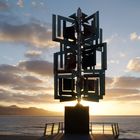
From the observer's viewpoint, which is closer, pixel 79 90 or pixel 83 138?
pixel 83 138

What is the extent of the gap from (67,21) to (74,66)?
144 inches

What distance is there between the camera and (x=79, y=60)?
1264 inches

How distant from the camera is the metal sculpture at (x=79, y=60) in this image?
104 ft

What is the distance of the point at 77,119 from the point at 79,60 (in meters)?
4.67

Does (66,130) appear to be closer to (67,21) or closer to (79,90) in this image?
(79,90)

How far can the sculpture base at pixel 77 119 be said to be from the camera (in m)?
30.5

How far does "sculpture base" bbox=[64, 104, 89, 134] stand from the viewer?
100ft

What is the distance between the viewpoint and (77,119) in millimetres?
30625

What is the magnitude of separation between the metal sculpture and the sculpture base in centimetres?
120

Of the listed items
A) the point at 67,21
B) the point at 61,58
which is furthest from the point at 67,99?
the point at 67,21

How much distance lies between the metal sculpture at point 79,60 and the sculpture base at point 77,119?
1197mm

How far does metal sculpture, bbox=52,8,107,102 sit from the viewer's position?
31550mm

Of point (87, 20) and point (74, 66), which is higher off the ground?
point (87, 20)

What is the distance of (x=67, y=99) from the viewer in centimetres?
3198
